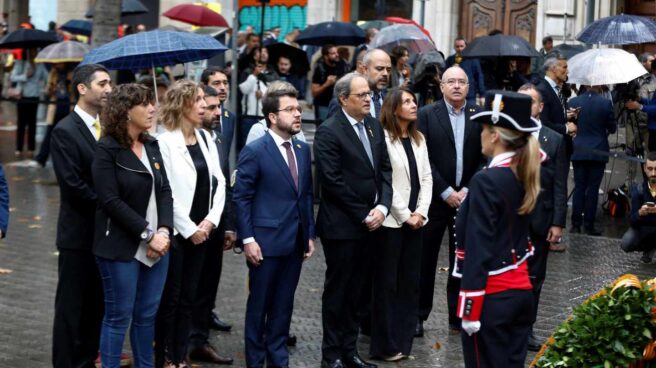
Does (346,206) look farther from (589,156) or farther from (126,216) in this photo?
(589,156)

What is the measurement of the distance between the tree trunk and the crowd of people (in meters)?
8.77

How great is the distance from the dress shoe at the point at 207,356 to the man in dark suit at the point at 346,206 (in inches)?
29.8

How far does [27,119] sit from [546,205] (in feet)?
49.6

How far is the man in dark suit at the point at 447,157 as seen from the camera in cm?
1004

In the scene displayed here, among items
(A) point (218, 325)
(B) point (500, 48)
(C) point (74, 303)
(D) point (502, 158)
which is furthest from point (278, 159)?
(B) point (500, 48)

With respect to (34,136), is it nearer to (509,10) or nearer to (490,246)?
(509,10)

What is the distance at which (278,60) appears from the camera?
18906mm

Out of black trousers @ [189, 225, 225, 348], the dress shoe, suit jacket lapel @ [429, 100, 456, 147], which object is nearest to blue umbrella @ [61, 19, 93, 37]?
suit jacket lapel @ [429, 100, 456, 147]

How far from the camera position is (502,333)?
249 inches

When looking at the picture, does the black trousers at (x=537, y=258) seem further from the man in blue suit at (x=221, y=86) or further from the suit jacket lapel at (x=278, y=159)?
the man in blue suit at (x=221, y=86)

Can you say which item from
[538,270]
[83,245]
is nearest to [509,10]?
[538,270]

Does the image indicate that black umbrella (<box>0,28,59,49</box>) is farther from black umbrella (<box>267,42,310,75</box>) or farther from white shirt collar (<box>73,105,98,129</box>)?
white shirt collar (<box>73,105,98,129</box>)

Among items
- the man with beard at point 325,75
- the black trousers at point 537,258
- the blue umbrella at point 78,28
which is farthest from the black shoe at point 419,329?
the blue umbrella at point 78,28

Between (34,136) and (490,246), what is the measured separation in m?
17.8
